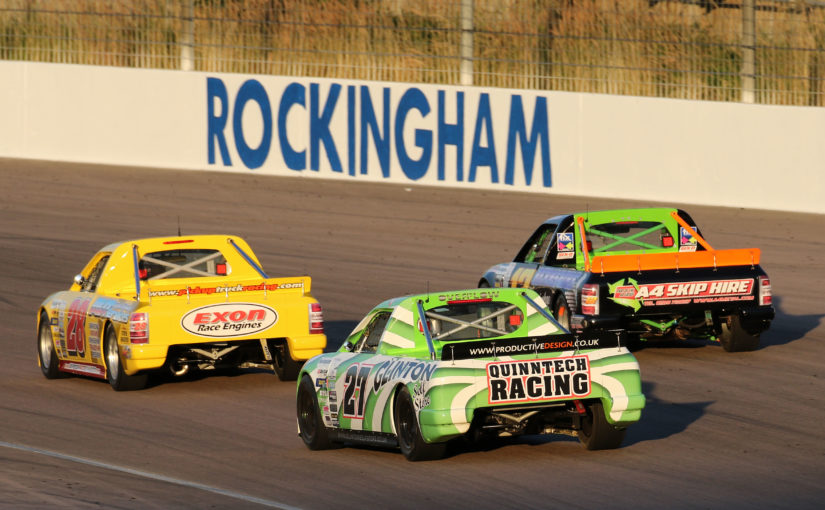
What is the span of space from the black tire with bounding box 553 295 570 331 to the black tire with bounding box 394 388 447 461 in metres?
5.07

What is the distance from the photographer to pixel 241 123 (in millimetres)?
30484

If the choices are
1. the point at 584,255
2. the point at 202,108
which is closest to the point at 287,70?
the point at 202,108

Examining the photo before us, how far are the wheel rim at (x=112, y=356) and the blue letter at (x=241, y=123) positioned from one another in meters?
15.6

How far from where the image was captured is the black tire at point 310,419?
11.8m

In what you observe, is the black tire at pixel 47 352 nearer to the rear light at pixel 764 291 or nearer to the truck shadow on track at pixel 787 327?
the rear light at pixel 764 291

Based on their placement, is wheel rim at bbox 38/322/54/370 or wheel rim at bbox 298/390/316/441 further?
wheel rim at bbox 38/322/54/370

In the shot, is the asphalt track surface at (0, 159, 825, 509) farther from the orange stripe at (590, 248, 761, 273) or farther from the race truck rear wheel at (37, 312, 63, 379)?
the orange stripe at (590, 248, 761, 273)

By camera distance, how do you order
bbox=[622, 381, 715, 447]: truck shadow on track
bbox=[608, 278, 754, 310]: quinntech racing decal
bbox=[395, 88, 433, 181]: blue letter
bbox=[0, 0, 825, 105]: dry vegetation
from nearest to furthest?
bbox=[622, 381, 715, 447]: truck shadow on track, bbox=[608, 278, 754, 310]: quinntech racing decal, bbox=[0, 0, 825, 105]: dry vegetation, bbox=[395, 88, 433, 181]: blue letter

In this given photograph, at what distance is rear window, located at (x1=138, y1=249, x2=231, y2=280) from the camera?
16.0 metres

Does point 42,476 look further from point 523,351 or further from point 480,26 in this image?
point 480,26

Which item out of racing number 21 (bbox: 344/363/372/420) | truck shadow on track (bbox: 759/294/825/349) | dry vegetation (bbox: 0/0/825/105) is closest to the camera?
racing number 21 (bbox: 344/363/372/420)

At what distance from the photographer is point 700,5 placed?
1084 inches

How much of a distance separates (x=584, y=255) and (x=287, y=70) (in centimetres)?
1550

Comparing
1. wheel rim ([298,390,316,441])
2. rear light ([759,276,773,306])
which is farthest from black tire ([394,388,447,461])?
rear light ([759,276,773,306])
